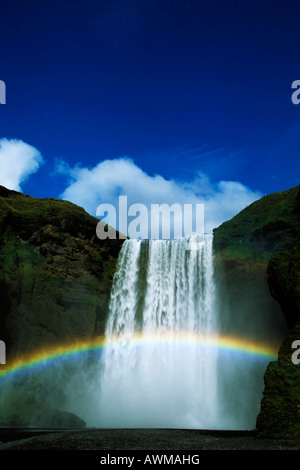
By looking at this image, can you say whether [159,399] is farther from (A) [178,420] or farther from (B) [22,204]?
(B) [22,204]

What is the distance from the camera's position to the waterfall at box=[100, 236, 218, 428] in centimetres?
3041

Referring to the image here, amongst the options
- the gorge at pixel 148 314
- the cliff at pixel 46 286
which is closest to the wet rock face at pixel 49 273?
the cliff at pixel 46 286

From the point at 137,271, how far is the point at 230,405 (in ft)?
51.9

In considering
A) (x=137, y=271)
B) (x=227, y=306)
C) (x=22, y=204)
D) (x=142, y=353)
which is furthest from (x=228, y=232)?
(x=22, y=204)

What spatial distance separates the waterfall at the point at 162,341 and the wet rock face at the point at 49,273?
266cm

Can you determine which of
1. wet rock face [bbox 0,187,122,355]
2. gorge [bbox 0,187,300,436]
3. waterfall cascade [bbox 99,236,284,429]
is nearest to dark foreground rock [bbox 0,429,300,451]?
waterfall cascade [bbox 99,236,284,429]

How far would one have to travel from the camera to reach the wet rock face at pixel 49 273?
114ft

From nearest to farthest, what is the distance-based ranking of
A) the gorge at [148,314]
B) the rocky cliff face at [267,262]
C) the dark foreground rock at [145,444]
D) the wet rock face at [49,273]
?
the dark foreground rock at [145,444], the rocky cliff face at [267,262], the gorge at [148,314], the wet rock face at [49,273]

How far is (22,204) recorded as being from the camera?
42.8 metres

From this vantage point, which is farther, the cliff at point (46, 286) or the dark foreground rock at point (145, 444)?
the cliff at point (46, 286)

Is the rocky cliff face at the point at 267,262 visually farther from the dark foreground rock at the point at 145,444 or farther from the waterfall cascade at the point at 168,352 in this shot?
the dark foreground rock at the point at 145,444

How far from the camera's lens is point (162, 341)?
34.4 metres

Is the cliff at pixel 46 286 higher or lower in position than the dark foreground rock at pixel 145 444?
higher

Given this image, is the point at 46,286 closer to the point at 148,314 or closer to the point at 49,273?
the point at 49,273
